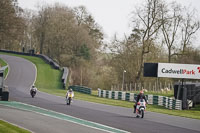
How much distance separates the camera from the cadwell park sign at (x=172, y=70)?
124ft

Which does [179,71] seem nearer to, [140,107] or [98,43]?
[140,107]

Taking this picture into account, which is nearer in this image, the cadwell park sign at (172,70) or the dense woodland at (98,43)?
the cadwell park sign at (172,70)

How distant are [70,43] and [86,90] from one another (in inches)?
1215

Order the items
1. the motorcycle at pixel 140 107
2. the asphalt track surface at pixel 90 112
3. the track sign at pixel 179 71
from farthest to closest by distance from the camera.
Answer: the track sign at pixel 179 71 → the motorcycle at pixel 140 107 → the asphalt track surface at pixel 90 112

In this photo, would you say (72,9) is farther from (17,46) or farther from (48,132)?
(48,132)

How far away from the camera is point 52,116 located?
75.1 ft

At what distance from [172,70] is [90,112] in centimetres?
1412

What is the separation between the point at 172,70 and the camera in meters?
38.4

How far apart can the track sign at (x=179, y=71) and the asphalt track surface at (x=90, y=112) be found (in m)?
7.35

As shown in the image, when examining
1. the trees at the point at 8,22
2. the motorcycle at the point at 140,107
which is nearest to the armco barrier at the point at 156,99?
the motorcycle at the point at 140,107

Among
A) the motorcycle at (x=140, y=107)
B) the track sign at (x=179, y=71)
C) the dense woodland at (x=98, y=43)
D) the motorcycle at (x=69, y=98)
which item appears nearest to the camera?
the motorcycle at (x=140, y=107)

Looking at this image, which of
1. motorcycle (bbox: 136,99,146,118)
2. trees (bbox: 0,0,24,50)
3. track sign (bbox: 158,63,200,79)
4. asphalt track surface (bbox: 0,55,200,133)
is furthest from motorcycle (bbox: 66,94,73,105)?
trees (bbox: 0,0,24,50)

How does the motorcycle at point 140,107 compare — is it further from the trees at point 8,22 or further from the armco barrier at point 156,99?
the trees at point 8,22

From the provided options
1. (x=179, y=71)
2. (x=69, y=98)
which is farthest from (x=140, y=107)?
(x=179, y=71)
